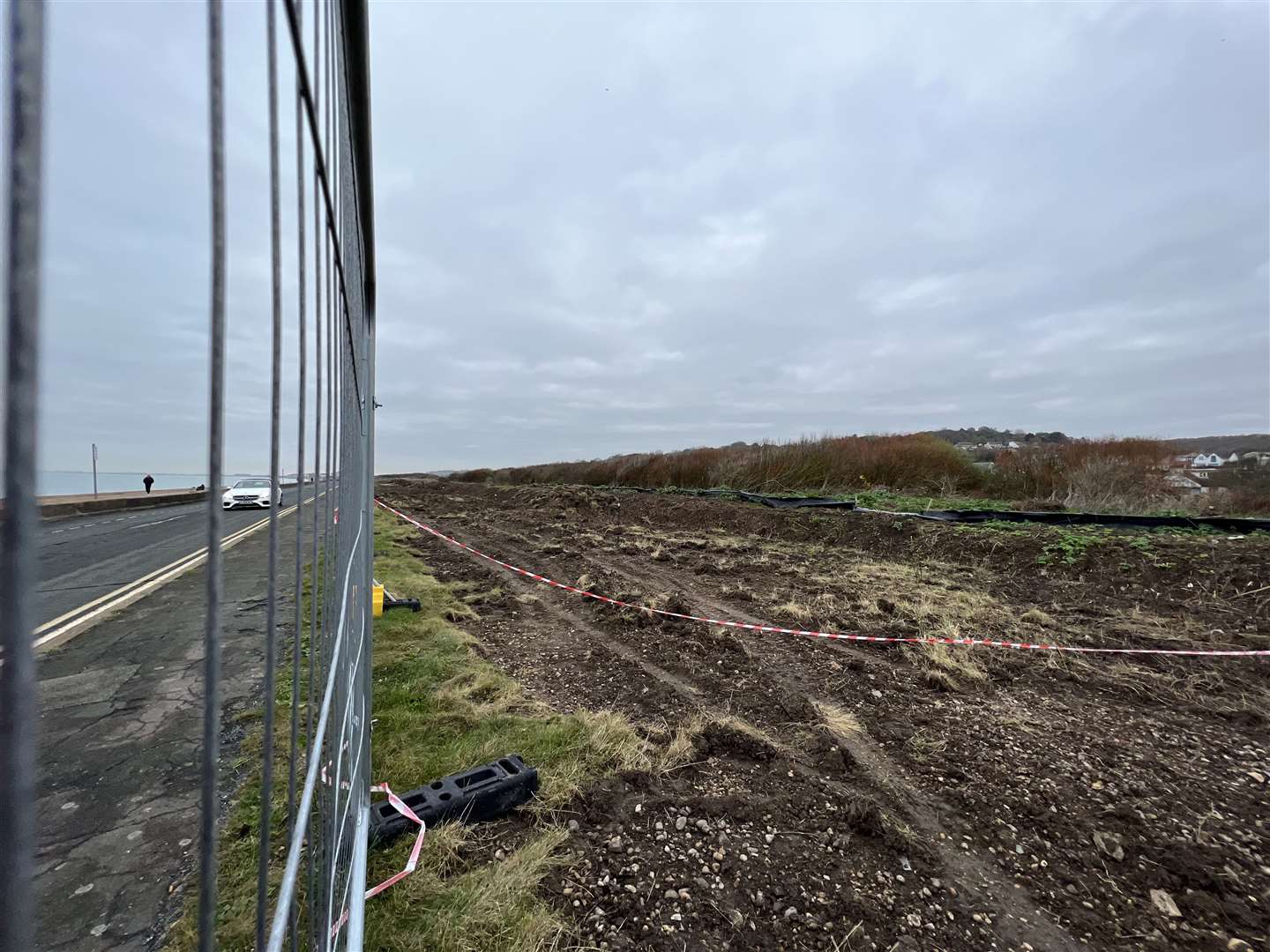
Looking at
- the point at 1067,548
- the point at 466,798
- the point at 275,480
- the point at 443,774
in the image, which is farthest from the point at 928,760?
the point at 1067,548

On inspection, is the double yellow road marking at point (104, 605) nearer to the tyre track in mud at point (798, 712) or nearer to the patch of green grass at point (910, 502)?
the tyre track in mud at point (798, 712)

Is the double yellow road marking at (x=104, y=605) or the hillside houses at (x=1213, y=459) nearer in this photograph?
the double yellow road marking at (x=104, y=605)

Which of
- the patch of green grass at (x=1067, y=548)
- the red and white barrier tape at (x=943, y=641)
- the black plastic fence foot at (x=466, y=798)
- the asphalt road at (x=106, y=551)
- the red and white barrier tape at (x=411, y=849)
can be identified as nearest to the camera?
the red and white barrier tape at (x=411, y=849)

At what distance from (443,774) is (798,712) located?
2.26 meters

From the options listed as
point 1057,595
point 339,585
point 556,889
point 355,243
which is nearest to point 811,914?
point 556,889

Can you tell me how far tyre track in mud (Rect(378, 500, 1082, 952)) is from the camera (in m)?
2.25

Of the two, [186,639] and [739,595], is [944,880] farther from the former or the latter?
[186,639]

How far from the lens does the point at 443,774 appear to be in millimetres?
3004

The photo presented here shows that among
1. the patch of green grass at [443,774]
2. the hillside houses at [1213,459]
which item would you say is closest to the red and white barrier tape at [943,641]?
the patch of green grass at [443,774]

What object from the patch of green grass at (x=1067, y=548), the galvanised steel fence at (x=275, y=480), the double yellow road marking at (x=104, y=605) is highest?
the galvanised steel fence at (x=275, y=480)

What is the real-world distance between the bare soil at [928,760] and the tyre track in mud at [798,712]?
2 cm

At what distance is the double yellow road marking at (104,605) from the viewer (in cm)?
482

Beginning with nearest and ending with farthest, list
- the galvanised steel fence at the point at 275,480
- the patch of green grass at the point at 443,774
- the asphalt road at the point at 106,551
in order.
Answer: the galvanised steel fence at the point at 275,480 → the patch of green grass at the point at 443,774 → the asphalt road at the point at 106,551

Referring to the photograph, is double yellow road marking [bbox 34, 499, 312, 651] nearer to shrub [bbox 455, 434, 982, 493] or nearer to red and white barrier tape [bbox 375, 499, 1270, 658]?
red and white barrier tape [bbox 375, 499, 1270, 658]
